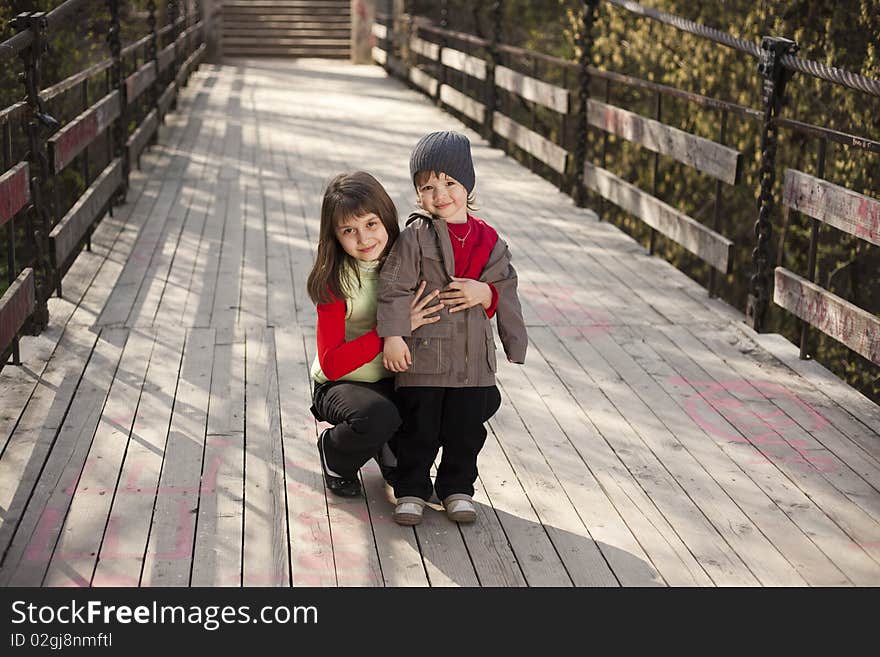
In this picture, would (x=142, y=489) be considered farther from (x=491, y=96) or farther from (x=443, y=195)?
(x=491, y=96)

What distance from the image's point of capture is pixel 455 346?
124 inches

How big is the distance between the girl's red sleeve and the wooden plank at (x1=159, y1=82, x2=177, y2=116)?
26.5ft

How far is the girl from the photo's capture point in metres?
3.11

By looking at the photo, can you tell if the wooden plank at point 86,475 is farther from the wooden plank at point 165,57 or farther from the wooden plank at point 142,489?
the wooden plank at point 165,57

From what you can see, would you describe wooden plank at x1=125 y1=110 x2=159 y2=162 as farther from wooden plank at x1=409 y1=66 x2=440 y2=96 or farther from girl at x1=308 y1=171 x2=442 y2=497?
girl at x1=308 y1=171 x2=442 y2=497

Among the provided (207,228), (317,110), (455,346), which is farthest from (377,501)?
(317,110)

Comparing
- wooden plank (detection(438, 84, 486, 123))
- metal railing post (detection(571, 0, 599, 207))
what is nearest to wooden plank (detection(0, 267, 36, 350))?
metal railing post (detection(571, 0, 599, 207))

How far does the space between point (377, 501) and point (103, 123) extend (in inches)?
159

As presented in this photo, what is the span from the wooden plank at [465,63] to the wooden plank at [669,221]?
3817 mm

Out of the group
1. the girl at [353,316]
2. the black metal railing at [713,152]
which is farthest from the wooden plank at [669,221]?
the girl at [353,316]

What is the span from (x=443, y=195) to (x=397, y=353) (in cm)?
41

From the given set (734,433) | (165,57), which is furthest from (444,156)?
(165,57)

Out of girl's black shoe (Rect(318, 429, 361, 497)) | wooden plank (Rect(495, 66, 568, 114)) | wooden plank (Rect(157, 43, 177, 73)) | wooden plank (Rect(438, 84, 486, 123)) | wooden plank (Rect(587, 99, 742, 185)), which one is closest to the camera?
girl's black shoe (Rect(318, 429, 361, 497))

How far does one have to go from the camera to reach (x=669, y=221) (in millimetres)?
6359
